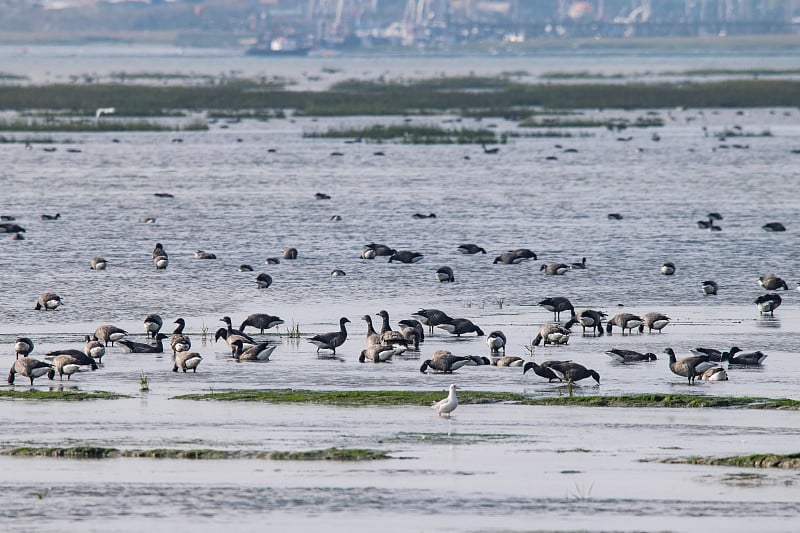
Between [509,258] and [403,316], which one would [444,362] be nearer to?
[403,316]

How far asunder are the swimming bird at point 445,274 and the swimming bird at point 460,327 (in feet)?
24.3

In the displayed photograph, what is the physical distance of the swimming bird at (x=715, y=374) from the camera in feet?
78.6

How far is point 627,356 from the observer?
84.3 feet

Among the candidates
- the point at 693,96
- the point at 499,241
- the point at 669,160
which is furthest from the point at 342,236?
the point at 693,96

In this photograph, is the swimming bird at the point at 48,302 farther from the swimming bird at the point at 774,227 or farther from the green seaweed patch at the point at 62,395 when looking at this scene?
the swimming bird at the point at 774,227

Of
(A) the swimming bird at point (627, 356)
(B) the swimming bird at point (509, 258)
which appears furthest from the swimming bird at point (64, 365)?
(B) the swimming bird at point (509, 258)

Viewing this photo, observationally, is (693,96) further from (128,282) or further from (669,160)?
(128,282)

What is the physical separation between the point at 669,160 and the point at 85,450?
59.8 meters

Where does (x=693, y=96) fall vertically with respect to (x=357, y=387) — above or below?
above

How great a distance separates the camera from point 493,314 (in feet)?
105

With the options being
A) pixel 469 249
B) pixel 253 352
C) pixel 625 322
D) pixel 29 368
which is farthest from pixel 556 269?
pixel 29 368

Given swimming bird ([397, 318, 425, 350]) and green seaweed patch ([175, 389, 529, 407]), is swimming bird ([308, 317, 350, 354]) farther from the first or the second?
green seaweed patch ([175, 389, 529, 407])

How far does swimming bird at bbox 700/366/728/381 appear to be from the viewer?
23969 millimetres

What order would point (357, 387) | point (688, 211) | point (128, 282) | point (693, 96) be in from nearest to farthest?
point (357, 387), point (128, 282), point (688, 211), point (693, 96)
